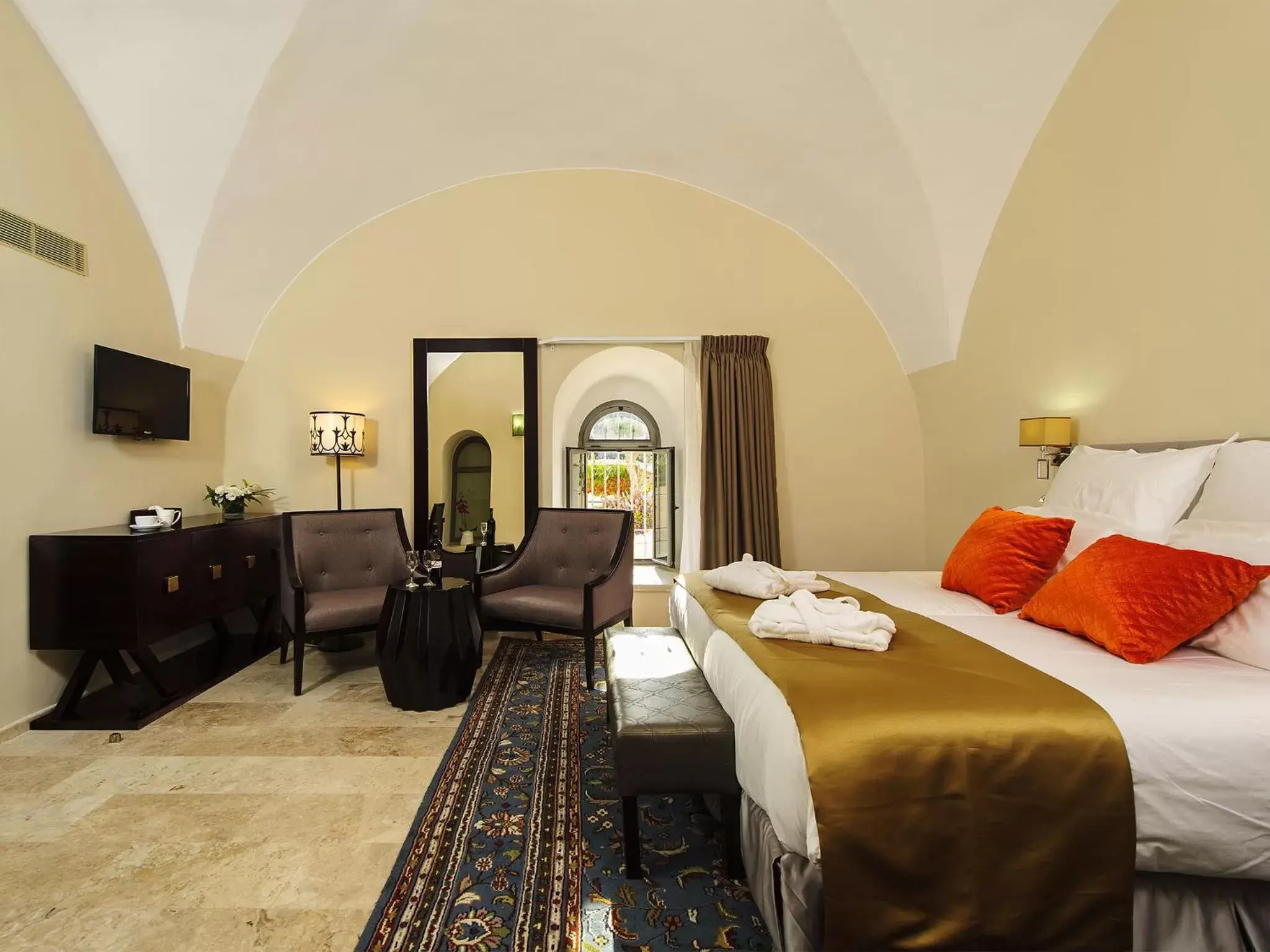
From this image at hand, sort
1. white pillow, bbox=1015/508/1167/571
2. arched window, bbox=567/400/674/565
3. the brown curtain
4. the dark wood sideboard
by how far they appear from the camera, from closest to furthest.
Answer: white pillow, bbox=1015/508/1167/571 → the dark wood sideboard → the brown curtain → arched window, bbox=567/400/674/565

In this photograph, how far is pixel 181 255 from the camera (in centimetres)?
400

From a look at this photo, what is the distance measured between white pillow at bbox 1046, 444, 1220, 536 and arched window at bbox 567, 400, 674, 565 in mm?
3906

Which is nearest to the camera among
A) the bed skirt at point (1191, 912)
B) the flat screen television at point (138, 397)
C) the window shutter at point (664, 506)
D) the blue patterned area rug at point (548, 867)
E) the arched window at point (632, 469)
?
the bed skirt at point (1191, 912)

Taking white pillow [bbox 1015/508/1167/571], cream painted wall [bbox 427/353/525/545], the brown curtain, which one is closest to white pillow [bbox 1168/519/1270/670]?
white pillow [bbox 1015/508/1167/571]

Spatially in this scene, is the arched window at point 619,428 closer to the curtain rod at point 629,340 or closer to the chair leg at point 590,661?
the curtain rod at point 629,340

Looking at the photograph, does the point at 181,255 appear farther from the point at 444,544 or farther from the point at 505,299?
the point at 444,544

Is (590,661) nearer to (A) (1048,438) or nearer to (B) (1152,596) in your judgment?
(B) (1152,596)

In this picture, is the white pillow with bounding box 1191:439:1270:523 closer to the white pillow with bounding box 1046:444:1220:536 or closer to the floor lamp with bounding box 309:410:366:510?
the white pillow with bounding box 1046:444:1220:536

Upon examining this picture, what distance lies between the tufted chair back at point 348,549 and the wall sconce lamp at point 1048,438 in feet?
11.9

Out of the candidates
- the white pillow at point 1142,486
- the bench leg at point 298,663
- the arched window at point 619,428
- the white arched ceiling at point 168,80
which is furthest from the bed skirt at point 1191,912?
the arched window at point 619,428

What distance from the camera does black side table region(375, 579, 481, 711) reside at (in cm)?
317

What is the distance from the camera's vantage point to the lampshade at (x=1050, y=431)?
3.19 metres

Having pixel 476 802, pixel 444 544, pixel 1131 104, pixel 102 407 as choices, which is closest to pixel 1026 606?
pixel 476 802

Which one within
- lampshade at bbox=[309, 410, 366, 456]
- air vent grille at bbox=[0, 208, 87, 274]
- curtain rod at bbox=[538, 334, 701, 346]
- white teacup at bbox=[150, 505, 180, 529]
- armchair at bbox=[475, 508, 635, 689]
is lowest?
armchair at bbox=[475, 508, 635, 689]
